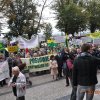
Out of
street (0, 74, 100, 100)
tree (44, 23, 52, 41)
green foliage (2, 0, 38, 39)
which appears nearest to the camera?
street (0, 74, 100, 100)

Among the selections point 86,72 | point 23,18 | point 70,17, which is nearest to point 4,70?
point 86,72

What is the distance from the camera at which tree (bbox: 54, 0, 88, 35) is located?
5878cm

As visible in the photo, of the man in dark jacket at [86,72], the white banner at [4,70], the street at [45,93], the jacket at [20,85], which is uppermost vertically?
the man in dark jacket at [86,72]

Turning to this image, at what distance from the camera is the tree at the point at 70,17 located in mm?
58781

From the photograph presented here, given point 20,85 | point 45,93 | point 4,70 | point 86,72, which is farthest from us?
point 4,70

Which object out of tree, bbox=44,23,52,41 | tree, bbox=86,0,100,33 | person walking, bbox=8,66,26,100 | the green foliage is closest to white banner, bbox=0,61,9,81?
person walking, bbox=8,66,26,100

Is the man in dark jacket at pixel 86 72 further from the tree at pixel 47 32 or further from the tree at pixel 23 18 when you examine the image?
the tree at pixel 47 32

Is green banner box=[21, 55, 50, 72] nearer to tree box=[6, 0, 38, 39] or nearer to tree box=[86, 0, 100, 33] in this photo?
tree box=[6, 0, 38, 39]

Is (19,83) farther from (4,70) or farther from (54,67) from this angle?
(54,67)

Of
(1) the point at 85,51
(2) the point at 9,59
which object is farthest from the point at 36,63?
(1) the point at 85,51

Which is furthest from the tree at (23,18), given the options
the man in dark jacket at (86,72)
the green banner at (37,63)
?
the man in dark jacket at (86,72)

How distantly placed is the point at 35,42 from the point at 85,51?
15838 millimetres

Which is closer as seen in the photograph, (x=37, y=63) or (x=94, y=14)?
(x=37, y=63)

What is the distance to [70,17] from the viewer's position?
193ft
